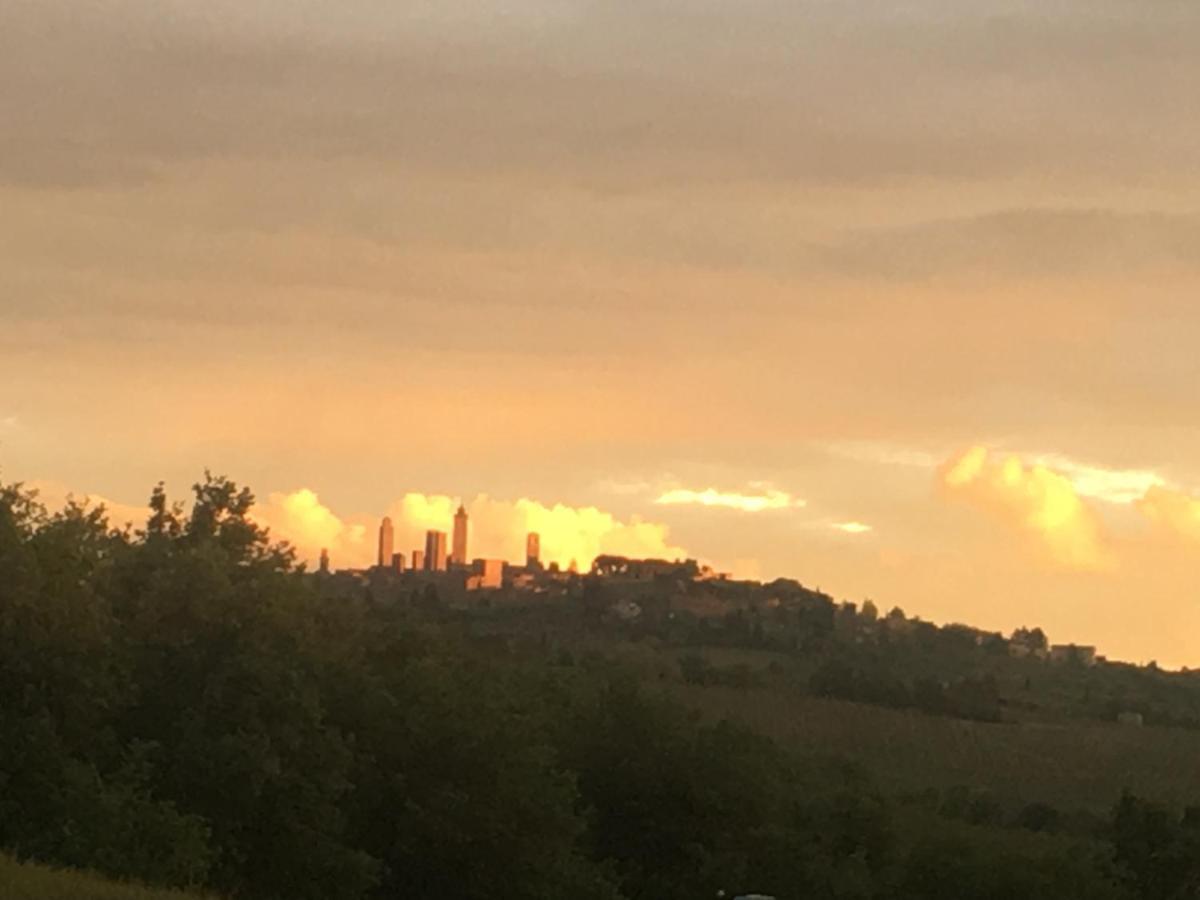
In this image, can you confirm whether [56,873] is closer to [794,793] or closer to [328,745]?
[328,745]

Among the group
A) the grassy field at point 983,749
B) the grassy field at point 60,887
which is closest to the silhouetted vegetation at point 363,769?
the grassy field at point 60,887

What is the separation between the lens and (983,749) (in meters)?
127

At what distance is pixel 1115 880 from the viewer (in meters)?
65.0

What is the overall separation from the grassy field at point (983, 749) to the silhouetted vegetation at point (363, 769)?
34902 mm

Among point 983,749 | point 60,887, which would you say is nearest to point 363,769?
point 60,887

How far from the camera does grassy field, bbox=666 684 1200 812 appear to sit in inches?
4301

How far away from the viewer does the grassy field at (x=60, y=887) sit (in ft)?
76.7

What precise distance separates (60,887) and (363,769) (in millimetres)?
23427

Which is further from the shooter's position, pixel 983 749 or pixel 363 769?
pixel 983 749

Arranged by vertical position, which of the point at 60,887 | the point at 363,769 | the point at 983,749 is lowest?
the point at 60,887

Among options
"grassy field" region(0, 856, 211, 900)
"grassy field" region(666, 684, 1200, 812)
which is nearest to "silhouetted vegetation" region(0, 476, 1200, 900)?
"grassy field" region(0, 856, 211, 900)

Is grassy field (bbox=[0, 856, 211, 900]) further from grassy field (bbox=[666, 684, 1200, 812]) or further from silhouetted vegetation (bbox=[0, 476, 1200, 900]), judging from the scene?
grassy field (bbox=[666, 684, 1200, 812])

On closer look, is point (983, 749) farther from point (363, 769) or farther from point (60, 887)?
point (60, 887)

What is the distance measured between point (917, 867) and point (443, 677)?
69.5 feet
